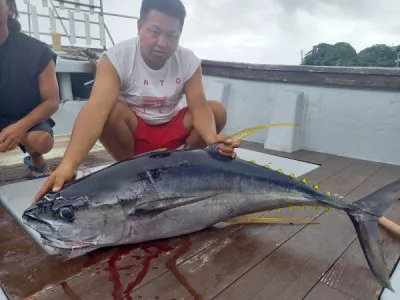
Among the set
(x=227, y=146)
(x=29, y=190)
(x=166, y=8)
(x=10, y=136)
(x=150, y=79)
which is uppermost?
(x=166, y=8)

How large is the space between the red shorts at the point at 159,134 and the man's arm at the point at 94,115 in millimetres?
381

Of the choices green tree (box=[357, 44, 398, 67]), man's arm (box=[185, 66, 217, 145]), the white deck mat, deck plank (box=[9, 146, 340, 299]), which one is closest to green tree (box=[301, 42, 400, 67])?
green tree (box=[357, 44, 398, 67])

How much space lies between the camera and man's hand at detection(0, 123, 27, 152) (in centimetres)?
205

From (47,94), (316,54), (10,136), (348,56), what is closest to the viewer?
(10,136)

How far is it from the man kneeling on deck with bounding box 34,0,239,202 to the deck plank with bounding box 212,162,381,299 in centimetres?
59

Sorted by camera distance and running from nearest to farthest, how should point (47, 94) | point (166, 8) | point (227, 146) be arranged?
point (227, 146), point (166, 8), point (47, 94)

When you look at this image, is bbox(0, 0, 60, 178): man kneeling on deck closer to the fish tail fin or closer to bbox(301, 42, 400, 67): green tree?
the fish tail fin

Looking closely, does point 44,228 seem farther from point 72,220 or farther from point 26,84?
point 26,84

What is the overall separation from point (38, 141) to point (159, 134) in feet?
2.93

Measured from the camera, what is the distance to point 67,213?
1.31 meters

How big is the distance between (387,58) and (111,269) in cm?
1219

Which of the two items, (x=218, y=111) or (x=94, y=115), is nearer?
(x=94, y=115)

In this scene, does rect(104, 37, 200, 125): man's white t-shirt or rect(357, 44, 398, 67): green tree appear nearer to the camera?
rect(104, 37, 200, 125): man's white t-shirt

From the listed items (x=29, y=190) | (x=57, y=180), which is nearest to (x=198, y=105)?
(x=57, y=180)
